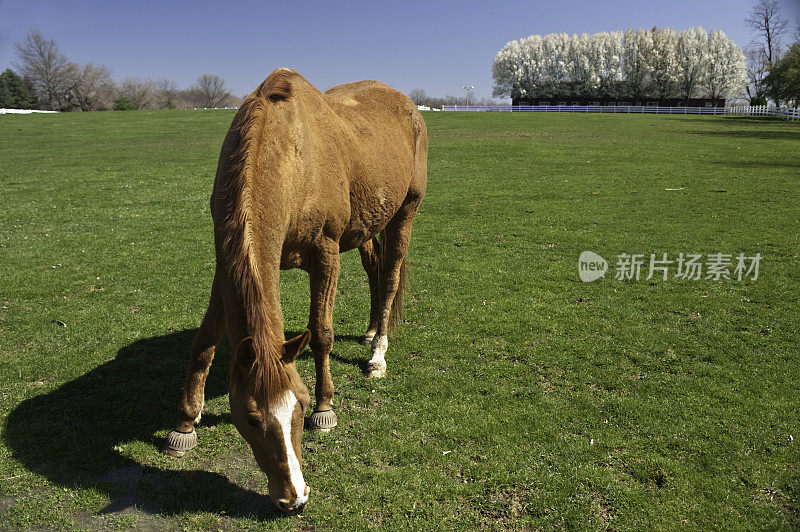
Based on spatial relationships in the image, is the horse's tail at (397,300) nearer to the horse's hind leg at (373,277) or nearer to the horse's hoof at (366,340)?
the horse's hind leg at (373,277)

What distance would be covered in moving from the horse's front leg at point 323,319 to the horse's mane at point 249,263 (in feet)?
3.28

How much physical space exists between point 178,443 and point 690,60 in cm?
8758

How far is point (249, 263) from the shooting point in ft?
9.70

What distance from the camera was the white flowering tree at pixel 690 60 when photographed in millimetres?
73200

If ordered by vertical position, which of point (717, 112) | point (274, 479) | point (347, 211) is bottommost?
point (274, 479)

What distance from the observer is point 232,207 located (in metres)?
3.12

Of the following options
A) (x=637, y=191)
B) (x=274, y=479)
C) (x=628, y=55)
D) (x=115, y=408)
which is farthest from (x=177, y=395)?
(x=628, y=55)

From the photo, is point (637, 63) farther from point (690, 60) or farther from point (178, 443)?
point (178, 443)

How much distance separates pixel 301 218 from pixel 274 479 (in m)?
1.74

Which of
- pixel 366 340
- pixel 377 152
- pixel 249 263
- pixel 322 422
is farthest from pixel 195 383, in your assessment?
pixel 377 152

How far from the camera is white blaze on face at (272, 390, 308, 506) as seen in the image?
285cm

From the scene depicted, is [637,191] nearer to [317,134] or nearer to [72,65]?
[317,134]

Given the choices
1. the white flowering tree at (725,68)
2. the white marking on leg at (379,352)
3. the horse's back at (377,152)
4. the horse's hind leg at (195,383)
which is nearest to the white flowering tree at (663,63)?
the white flowering tree at (725,68)

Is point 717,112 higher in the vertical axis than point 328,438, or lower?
higher
